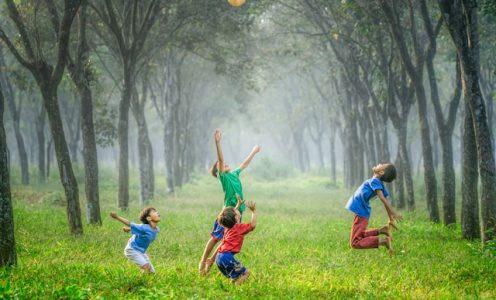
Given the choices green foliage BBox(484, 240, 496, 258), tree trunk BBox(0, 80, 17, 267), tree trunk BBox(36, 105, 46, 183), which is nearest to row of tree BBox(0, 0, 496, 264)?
tree trunk BBox(0, 80, 17, 267)

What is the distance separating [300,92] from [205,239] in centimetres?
4206

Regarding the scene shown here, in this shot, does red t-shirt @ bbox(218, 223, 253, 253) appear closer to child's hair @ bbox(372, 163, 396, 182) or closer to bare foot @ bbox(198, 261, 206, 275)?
bare foot @ bbox(198, 261, 206, 275)

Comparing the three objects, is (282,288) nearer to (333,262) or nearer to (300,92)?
(333,262)

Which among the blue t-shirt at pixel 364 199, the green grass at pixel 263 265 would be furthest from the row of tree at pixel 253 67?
the blue t-shirt at pixel 364 199

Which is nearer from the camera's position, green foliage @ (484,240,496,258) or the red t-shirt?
the red t-shirt

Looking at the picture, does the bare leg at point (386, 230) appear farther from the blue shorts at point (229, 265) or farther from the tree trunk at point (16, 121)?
the tree trunk at point (16, 121)

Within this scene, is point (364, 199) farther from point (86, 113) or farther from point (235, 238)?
point (86, 113)

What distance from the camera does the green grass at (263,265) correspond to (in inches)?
257

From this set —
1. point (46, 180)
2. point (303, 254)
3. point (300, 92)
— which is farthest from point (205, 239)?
point (300, 92)

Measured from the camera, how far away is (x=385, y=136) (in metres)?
20.5

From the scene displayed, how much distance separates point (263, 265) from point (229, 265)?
65.9 inches

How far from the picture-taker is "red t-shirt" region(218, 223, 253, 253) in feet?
22.9

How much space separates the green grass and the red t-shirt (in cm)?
50

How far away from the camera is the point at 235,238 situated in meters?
6.99
